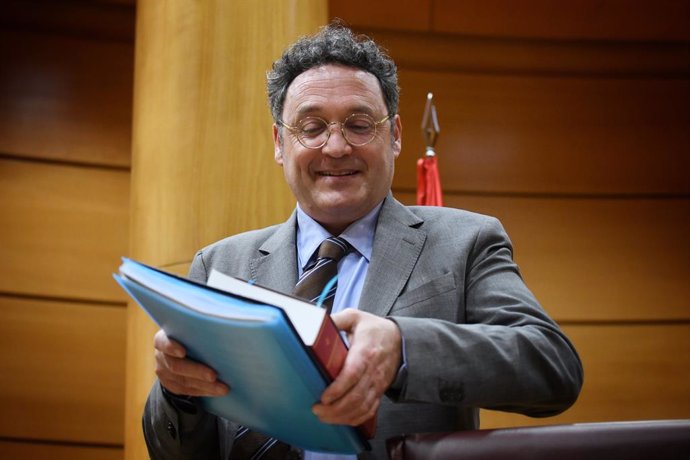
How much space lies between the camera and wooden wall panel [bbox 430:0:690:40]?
4.06 m

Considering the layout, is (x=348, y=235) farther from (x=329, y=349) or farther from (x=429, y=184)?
(x=429, y=184)

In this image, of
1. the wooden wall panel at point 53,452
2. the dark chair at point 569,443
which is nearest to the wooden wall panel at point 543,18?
the wooden wall panel at point 53,452

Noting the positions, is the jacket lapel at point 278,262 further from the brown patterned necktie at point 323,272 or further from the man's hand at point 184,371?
the man's hand at point 184,371

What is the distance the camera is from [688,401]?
3.90 meters

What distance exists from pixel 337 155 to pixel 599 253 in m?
2.73

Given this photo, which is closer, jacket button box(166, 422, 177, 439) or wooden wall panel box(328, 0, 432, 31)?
jacket button box(166, 422, 177, 439)

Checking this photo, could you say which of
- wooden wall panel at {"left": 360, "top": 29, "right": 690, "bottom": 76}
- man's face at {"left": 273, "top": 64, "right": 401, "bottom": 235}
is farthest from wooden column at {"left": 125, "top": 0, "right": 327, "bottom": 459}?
wooden wall panel at {"left": 360, "top": 29, "right": 690, "bottom": 76}

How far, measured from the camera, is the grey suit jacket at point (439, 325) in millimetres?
1205

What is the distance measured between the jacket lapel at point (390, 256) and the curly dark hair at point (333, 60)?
0.71 feet

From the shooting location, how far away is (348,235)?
5.11ft

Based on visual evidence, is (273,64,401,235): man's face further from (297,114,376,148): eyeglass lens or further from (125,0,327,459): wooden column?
(125,0,327,459): wooden column

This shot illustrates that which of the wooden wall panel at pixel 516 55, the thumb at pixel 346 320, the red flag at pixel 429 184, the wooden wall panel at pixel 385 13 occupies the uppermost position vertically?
the wooden wall panel at pixel 385 13

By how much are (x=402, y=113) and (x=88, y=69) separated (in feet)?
4.60

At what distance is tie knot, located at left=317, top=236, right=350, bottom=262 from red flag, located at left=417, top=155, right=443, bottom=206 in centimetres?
187
